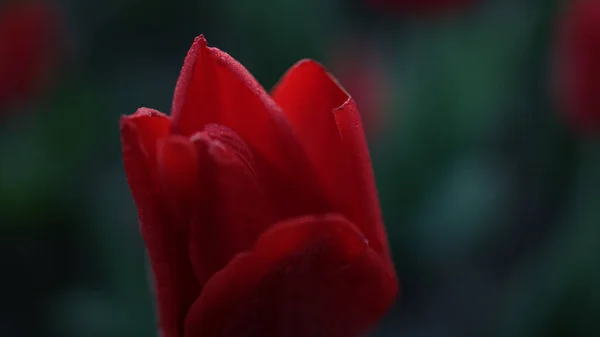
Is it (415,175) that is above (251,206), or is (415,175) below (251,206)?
below

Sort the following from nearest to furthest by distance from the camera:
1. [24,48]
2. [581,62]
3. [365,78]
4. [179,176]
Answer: [179,176], [581,62], [24,48], [365,78]

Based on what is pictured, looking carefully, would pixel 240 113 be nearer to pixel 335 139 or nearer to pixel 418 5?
pixel 335 139

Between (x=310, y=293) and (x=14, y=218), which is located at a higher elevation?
(x=310, y=293)

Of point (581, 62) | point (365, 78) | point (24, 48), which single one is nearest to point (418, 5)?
point (365, 78)

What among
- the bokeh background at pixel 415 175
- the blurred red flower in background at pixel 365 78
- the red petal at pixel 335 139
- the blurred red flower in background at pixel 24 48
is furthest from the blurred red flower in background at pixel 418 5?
the red petal at pixel 335 139

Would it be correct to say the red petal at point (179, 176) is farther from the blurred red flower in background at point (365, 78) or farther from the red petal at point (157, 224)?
the blurred red flower in background at point (365, 78)

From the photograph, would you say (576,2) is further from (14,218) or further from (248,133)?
(14,218)

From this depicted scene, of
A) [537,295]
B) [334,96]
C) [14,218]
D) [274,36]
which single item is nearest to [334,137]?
[334,96]
